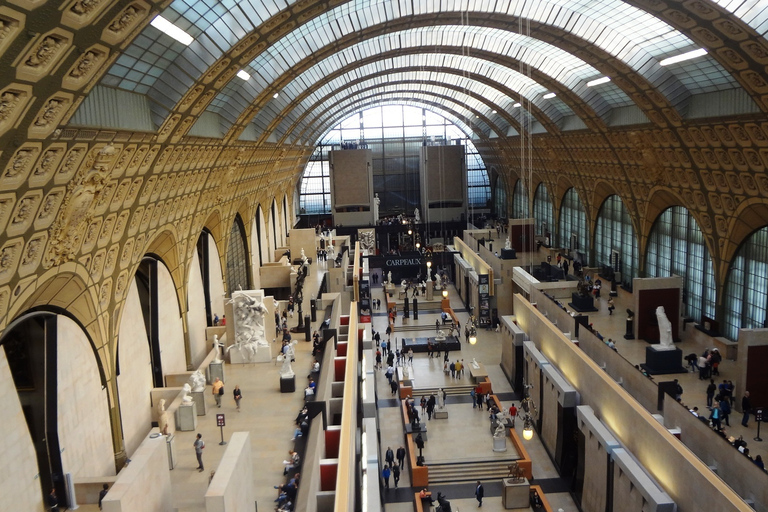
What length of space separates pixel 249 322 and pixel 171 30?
1063cm

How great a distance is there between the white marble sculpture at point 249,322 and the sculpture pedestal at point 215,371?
1.91 m

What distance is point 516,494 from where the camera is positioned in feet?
66.4

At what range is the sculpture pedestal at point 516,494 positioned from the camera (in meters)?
20.2

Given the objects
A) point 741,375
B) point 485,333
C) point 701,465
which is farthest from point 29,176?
point 485,333

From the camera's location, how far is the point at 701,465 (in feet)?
45.9

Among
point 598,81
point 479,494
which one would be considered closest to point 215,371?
point 479,494

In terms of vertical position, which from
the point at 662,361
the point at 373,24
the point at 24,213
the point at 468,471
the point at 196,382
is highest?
the point at 373,24

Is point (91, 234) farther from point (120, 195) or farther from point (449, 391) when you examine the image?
point (449, 391)

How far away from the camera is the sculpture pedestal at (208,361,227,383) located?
2038 cm

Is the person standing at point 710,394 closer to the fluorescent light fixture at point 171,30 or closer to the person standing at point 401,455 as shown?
the person standing at point 401,455

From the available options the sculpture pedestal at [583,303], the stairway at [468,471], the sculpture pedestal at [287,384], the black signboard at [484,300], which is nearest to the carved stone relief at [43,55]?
the sculpture pedestal at [287,384]

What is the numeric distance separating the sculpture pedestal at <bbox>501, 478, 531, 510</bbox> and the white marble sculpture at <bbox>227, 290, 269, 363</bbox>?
930cm

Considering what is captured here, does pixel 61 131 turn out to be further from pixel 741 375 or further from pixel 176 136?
pixel 741 375

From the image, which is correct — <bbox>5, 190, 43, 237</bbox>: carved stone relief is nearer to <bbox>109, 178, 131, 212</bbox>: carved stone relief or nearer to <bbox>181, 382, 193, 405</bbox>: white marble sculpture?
<bbox>109, 178, 131, 212</bbox>: carved stone relief
